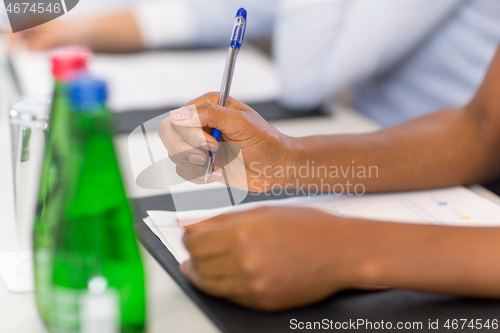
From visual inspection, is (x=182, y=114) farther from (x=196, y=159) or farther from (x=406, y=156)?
(x=406, y=156)

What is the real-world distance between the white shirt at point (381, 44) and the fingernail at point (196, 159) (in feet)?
1.17

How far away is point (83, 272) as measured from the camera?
0.30m

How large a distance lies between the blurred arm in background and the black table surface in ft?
2.56

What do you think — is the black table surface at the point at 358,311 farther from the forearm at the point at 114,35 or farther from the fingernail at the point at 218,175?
the forearm at the point at 114,35

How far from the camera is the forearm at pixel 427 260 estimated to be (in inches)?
16.4

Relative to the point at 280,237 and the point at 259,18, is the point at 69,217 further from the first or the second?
the point at 259,18

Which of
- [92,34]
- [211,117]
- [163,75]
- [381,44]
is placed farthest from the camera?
[92,34]

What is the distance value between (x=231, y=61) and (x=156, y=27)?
671 mm

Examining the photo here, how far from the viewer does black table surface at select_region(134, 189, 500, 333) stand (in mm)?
389

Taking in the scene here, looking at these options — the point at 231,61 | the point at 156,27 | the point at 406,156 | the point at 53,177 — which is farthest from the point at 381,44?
the point at 53,177

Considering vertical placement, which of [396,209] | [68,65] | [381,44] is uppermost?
[68,65]

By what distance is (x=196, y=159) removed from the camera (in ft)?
1.75

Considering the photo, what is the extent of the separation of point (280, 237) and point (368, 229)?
0.09 meters

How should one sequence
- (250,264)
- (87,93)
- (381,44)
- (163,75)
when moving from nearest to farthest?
(87,93) < (250,264) < (381,44) < (163,75)
